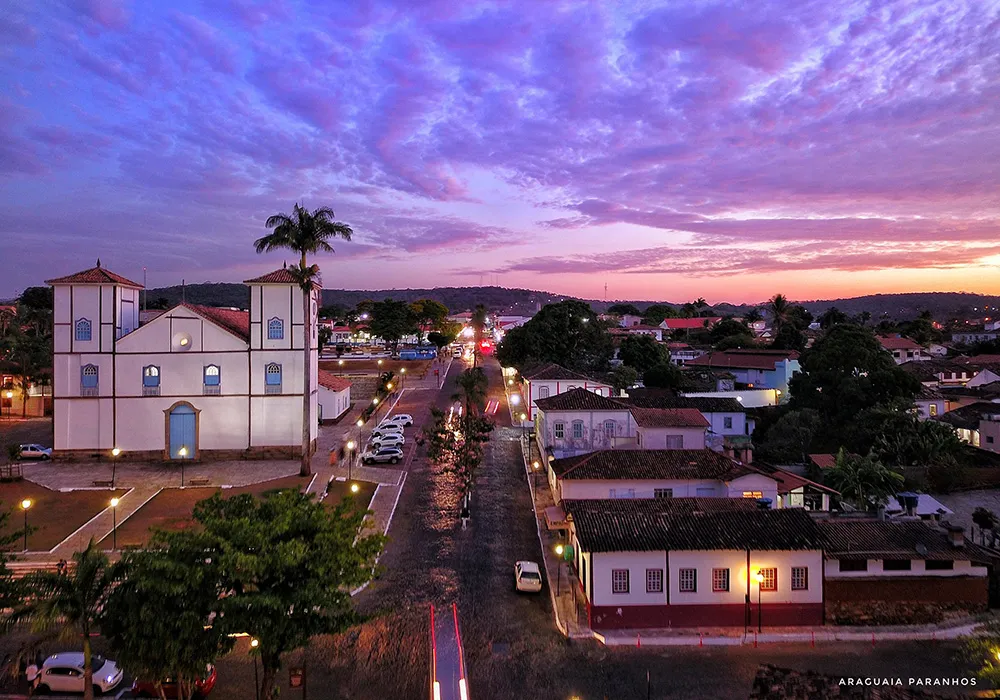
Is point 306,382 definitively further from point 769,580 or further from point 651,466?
point 769,580

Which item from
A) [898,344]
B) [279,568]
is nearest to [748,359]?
[898,344]

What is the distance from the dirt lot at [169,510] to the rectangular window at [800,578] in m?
17.4

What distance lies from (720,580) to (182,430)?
30.1 m

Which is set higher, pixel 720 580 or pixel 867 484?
pixel 867 484

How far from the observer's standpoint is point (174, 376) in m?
35.1

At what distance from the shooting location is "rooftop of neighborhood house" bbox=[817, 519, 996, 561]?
1944cm

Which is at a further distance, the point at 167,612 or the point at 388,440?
the point at 388,440

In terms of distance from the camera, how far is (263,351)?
35.6 m

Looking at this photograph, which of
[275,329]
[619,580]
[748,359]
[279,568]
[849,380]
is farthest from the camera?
[748,359]

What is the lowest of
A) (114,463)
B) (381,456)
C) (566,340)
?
(381,456)

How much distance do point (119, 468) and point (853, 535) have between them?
1397 inches

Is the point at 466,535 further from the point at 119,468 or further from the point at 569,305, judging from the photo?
the point at 569,305

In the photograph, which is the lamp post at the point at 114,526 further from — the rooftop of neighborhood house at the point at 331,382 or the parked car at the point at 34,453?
the rooftop of neighborhood house at the point at 331,382

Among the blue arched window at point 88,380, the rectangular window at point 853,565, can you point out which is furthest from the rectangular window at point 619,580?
the blue arched window at point 88,380
